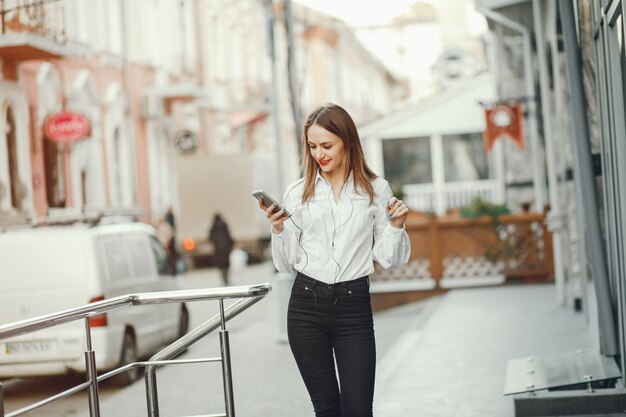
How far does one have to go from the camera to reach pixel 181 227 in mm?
35344

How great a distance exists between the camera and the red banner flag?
64.1 feet

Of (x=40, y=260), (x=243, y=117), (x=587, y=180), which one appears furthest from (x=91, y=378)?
(x=243, y=117)

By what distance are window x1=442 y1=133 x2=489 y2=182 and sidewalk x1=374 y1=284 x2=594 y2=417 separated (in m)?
14.7

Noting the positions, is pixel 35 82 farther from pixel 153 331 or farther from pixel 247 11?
pixel 247 11

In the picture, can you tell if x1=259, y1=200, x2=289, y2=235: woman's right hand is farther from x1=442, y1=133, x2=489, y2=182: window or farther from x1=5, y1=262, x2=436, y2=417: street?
x1=442, y1=133, x2=489, y2=182: window

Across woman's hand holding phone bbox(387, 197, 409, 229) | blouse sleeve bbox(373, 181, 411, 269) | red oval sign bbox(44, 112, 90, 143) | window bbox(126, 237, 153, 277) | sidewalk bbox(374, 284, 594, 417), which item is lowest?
sidewalk bbox(374, 284, 594, 417)

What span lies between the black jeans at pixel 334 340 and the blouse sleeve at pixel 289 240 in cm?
10

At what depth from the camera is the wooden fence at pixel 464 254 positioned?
20000 millimetres

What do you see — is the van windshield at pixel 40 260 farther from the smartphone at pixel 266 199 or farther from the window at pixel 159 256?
the smartphone at pixel 266 199

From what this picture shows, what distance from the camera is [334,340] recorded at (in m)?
4.66

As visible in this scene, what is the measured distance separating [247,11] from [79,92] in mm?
20255

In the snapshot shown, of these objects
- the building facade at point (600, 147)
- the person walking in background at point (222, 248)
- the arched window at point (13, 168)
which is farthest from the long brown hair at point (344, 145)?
the arched window at point (13, 168)

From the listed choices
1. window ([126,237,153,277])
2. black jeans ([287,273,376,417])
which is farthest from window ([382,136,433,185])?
black jeans ([287,273,376,417])

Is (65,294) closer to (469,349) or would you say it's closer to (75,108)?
(469,349)
